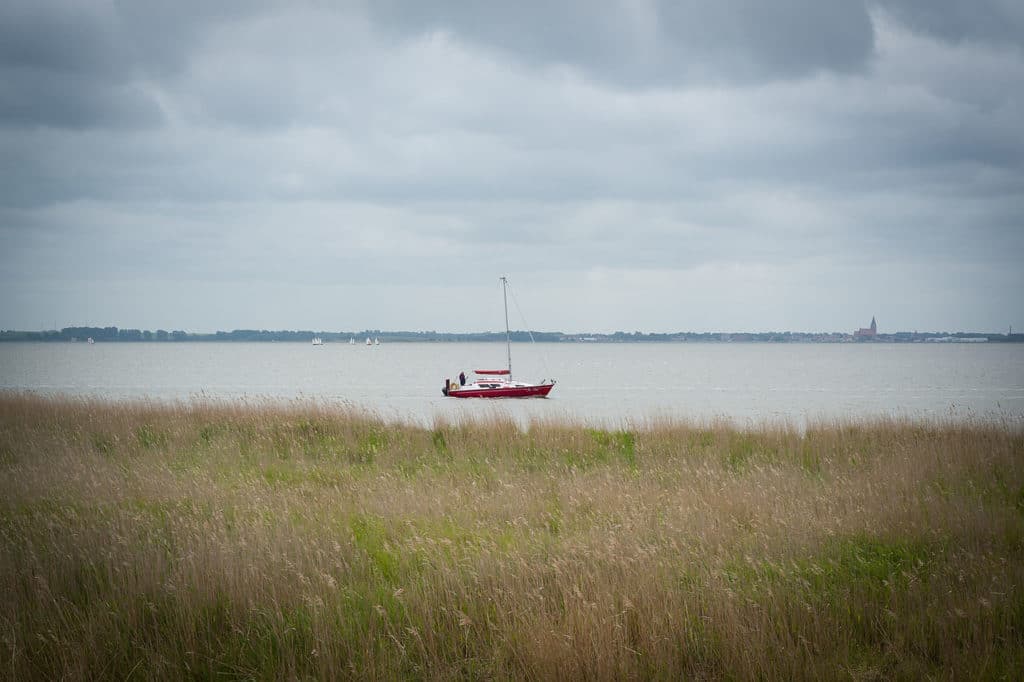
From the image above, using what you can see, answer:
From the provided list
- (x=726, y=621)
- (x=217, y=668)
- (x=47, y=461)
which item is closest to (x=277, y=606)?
(x=217, y=668)

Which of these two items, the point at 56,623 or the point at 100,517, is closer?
the point at 56,623

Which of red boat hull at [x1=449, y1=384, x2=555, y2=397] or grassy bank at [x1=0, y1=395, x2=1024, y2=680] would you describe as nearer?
grassy bank at [x1=0, y1=395, x2=1024, y2=680]

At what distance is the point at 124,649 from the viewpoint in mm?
5391

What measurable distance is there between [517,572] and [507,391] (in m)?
54.9

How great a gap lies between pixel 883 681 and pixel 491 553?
3.79 metres

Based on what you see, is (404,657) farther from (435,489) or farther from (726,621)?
(435,489)

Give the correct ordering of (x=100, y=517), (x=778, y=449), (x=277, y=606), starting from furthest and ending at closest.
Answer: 1. (x=778, y=449)
2. (x=100, y=517)
3. (x=277, y=606)

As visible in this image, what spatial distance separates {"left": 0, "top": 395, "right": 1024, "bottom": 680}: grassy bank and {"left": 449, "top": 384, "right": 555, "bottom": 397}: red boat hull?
157ft

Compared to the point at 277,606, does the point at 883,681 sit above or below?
below

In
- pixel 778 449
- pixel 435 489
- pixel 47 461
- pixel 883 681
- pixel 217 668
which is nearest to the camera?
pixel 883 681

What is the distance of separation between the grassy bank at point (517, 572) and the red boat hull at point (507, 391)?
157ft

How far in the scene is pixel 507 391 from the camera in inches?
2421

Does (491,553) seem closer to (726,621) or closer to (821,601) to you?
(726,621)

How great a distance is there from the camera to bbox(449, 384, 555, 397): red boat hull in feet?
199
